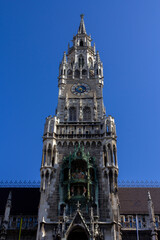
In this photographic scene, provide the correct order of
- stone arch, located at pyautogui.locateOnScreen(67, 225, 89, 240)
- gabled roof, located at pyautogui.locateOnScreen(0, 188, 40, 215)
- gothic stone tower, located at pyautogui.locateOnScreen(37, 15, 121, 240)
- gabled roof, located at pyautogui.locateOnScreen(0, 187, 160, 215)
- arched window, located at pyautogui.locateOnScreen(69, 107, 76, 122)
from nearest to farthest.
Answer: stone arch, located at pyautogui.locateOnScreen(67, 225, 89, 240) < gothic stone tower, located at pyautogui.locateOnScreen(37, 15, 121, 240) < gabled roof, located at pyautogui.locateOnScreen(0, 188, 40, 215) < gabled roof, located at pyautogui.locateOnScreen(0, 187, 160, 215) < arched window, located at pyautogui.locateOnScreen(69, 107, 76, 122)

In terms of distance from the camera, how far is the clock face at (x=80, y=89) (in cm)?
4200

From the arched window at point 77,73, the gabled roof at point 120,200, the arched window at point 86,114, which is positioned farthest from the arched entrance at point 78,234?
the arched window at point 77,73

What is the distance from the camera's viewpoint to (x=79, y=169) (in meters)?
32.8

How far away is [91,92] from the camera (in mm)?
42094

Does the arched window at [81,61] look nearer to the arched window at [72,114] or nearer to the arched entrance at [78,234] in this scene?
the arched window at [72,114]

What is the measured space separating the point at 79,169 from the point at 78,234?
6883 millimetres

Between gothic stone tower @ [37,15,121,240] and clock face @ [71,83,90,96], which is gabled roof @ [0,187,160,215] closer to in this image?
gothic stone tower @ [37,15,121,240]

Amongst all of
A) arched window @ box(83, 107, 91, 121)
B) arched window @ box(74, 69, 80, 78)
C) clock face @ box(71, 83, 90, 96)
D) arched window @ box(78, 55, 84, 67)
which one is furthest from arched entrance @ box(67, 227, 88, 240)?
arched window @ box(78, 55, 84, 67)

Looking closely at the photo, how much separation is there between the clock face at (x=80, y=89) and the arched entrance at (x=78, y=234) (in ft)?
63.7

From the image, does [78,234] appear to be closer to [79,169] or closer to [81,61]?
[79,169]

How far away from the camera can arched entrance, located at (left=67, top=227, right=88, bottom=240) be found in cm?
2842

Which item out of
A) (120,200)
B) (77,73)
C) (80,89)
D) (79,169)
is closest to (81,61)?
(77,73)

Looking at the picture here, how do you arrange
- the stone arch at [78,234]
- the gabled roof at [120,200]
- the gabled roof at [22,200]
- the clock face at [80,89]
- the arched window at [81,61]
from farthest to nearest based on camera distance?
the arched window at [81,61], the clock face at [80,89], the gabled roof at [120,200], the gabled roof at [22,200], the stone arch at [78,234]

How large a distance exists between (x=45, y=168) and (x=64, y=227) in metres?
6.94
